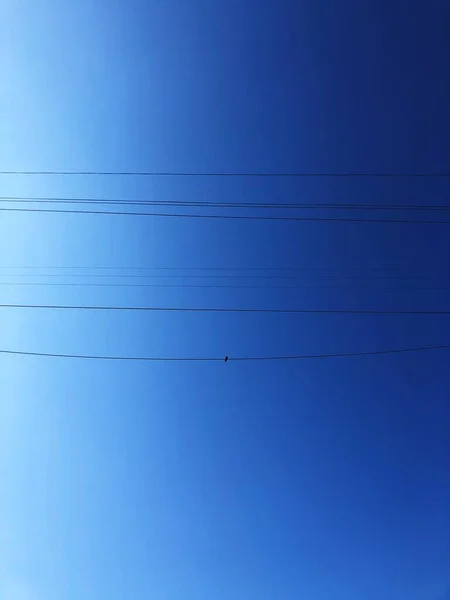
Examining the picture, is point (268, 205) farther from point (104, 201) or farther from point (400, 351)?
point (400, 351)

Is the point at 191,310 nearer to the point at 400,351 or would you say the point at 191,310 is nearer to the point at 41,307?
the point at 41,307

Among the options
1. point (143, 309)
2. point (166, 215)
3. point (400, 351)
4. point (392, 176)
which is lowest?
point (400, 351)

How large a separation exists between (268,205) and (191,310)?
1661 millimetres

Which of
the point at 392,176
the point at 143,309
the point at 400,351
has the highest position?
the point at 392,176

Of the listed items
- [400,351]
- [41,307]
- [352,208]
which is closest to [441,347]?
[400,351]

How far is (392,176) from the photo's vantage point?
530 cm

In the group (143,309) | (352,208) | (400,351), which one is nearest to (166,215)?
(143,309)

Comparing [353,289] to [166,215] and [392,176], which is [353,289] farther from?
[166,215]

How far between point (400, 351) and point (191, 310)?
2710mm

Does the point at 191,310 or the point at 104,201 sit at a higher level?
the point at 104,201

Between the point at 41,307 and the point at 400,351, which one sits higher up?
the point at 41,307

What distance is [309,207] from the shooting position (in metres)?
5.28

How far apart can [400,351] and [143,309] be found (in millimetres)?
3302

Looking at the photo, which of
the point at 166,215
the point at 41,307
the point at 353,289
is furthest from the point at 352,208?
the point at 41,307
